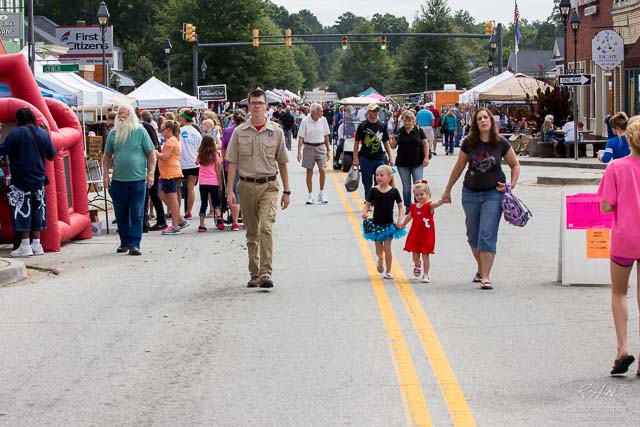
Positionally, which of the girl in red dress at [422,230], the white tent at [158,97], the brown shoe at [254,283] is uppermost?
the white tent at [158,97]

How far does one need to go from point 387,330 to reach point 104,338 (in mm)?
2190

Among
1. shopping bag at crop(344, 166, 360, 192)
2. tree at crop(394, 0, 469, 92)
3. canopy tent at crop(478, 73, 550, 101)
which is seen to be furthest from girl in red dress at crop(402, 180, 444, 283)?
tree at crop(394, 0, 469, 92)

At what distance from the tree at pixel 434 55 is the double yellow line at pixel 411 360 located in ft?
271

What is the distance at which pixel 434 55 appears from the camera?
95188 millimetres

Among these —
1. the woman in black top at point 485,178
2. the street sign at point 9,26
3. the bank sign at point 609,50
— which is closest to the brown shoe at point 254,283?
the woman in black top at point 485,178

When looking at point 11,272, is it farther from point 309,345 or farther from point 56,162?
point 309,345

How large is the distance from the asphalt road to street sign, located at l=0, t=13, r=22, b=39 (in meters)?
9.89

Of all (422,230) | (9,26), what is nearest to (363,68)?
(9,26)

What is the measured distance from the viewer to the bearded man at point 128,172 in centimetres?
1458

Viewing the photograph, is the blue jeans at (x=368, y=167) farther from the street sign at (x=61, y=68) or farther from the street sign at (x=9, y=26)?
the street sign at (x=9, y=26)

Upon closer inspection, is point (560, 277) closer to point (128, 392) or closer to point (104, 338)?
point (104, 338)

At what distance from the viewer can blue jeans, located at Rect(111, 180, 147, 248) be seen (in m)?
14.5

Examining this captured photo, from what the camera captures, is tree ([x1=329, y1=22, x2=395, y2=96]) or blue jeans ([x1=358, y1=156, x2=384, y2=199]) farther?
tree ([x1=329, y1=22, x2=395, y2=96])

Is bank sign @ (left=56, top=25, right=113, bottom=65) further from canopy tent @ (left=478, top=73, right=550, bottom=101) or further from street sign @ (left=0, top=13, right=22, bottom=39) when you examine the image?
canopy tent @ (left=478, top=73, right=550, bottom=101)
